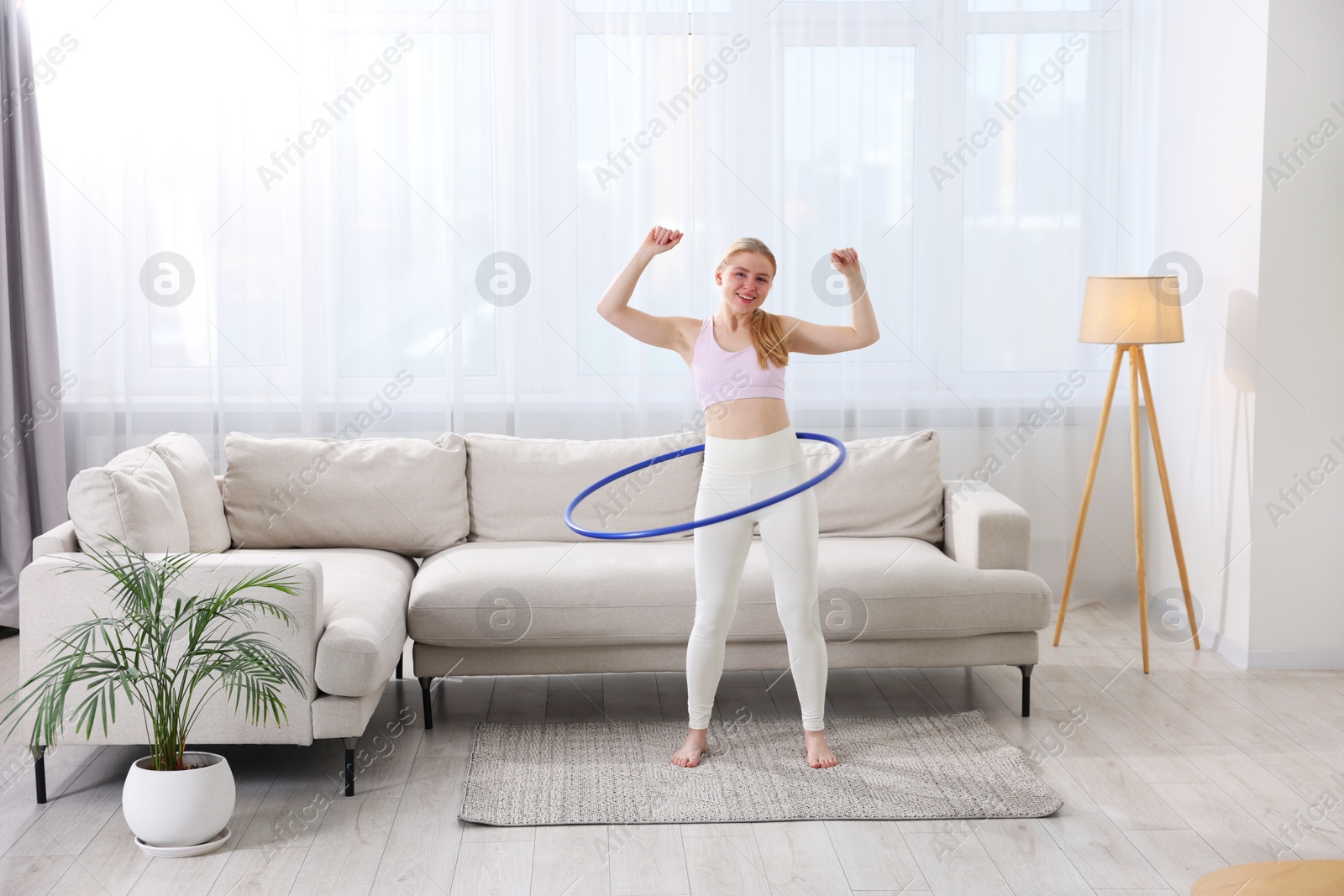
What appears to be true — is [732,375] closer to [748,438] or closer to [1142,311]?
[748,438]

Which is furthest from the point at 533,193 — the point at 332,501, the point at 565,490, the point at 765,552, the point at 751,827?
the point at 751,827

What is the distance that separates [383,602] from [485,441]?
1.00 meters

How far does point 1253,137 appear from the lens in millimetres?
3883

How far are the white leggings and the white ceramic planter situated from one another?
1.18 metres

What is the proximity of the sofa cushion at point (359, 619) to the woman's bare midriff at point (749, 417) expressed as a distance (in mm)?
999

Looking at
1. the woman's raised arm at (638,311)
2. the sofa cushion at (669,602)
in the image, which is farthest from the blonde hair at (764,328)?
the sofa cushion at (669,602)

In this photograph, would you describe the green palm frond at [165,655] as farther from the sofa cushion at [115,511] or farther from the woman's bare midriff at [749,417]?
the woman's bare midriff at [749,417]

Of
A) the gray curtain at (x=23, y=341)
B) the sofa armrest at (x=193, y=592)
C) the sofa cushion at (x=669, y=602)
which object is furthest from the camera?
the gray curtain at (x=23, y=341)

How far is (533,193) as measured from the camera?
4504 mm

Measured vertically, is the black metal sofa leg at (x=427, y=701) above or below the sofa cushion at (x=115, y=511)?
below

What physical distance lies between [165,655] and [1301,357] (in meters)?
3.49

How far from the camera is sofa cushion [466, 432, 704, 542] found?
13.1 ft

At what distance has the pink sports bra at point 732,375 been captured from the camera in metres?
2.95

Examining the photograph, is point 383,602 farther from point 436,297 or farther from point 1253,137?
point 1253,137
